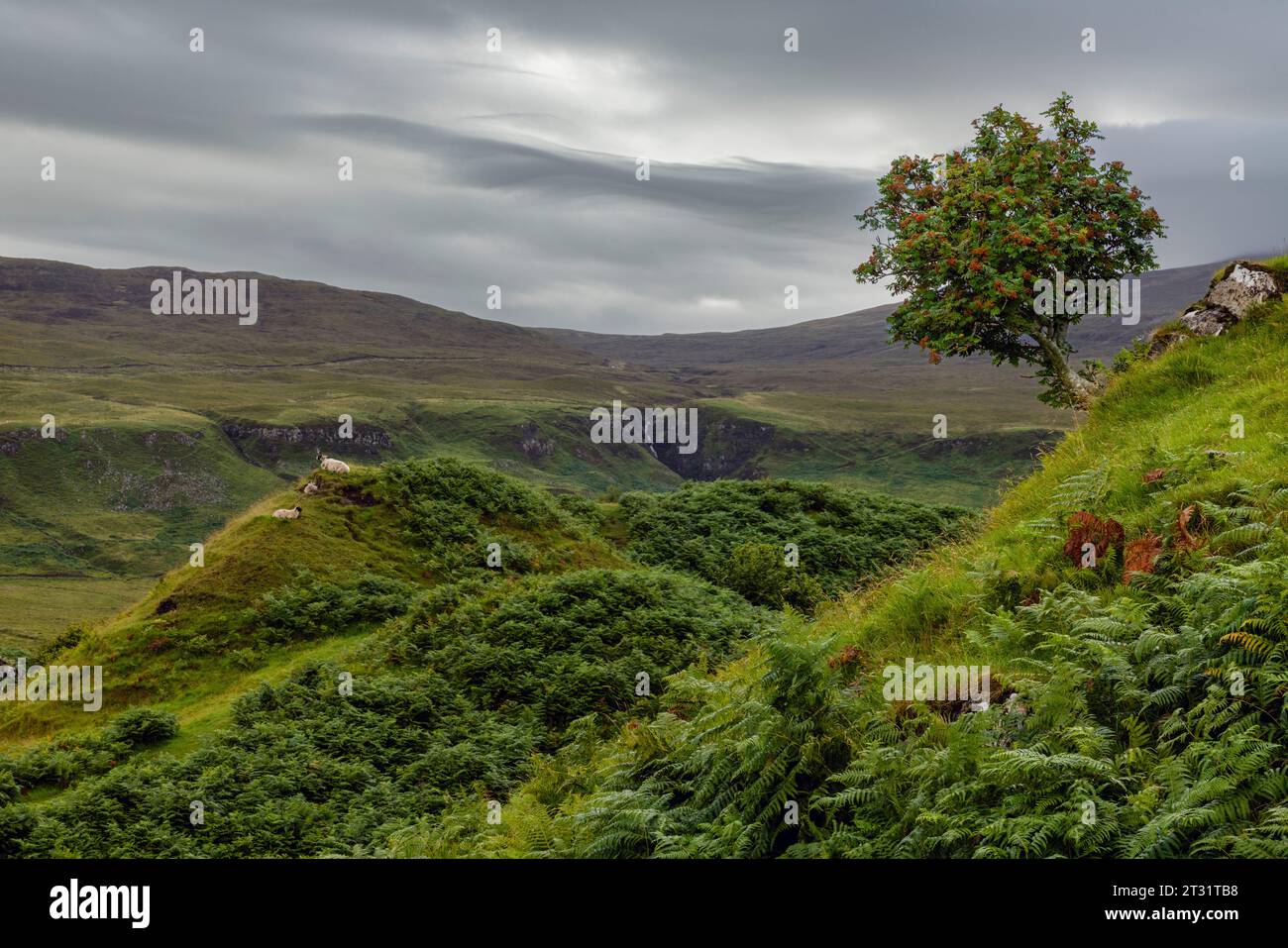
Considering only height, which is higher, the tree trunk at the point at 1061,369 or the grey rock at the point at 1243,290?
the grey rock at the point at 1243,290

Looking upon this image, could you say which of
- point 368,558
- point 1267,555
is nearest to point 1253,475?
point 1267,555

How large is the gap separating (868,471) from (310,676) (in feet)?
515

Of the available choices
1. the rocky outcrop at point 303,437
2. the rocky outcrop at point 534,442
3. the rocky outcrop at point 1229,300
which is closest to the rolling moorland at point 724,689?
the rocky outcrop at point 1229,300

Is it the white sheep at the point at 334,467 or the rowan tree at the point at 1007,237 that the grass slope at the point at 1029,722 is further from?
the white sheep at the point at 334,467

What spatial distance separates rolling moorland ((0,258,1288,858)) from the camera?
648 centimetres

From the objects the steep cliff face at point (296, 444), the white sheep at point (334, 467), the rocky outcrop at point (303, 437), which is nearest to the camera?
the white sheep at point (334, 467)

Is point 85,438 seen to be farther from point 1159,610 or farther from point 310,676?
point 1159,610

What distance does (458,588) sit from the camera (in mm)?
22234

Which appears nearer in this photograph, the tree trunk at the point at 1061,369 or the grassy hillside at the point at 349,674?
the grassy hillside at the point at 349,674

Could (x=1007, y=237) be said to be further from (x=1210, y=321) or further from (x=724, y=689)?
(x=724, y=689)

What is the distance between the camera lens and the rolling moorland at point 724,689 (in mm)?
6477

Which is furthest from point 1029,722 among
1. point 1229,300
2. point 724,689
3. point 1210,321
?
point 1229,300

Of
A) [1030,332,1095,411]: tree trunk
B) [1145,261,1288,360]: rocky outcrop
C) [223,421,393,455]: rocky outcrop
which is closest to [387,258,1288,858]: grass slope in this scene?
[1145,261,1288,360]: rocky outcrop

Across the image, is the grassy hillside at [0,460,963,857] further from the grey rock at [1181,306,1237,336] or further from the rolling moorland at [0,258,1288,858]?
the grey rock at [1181,306,1237,336]
